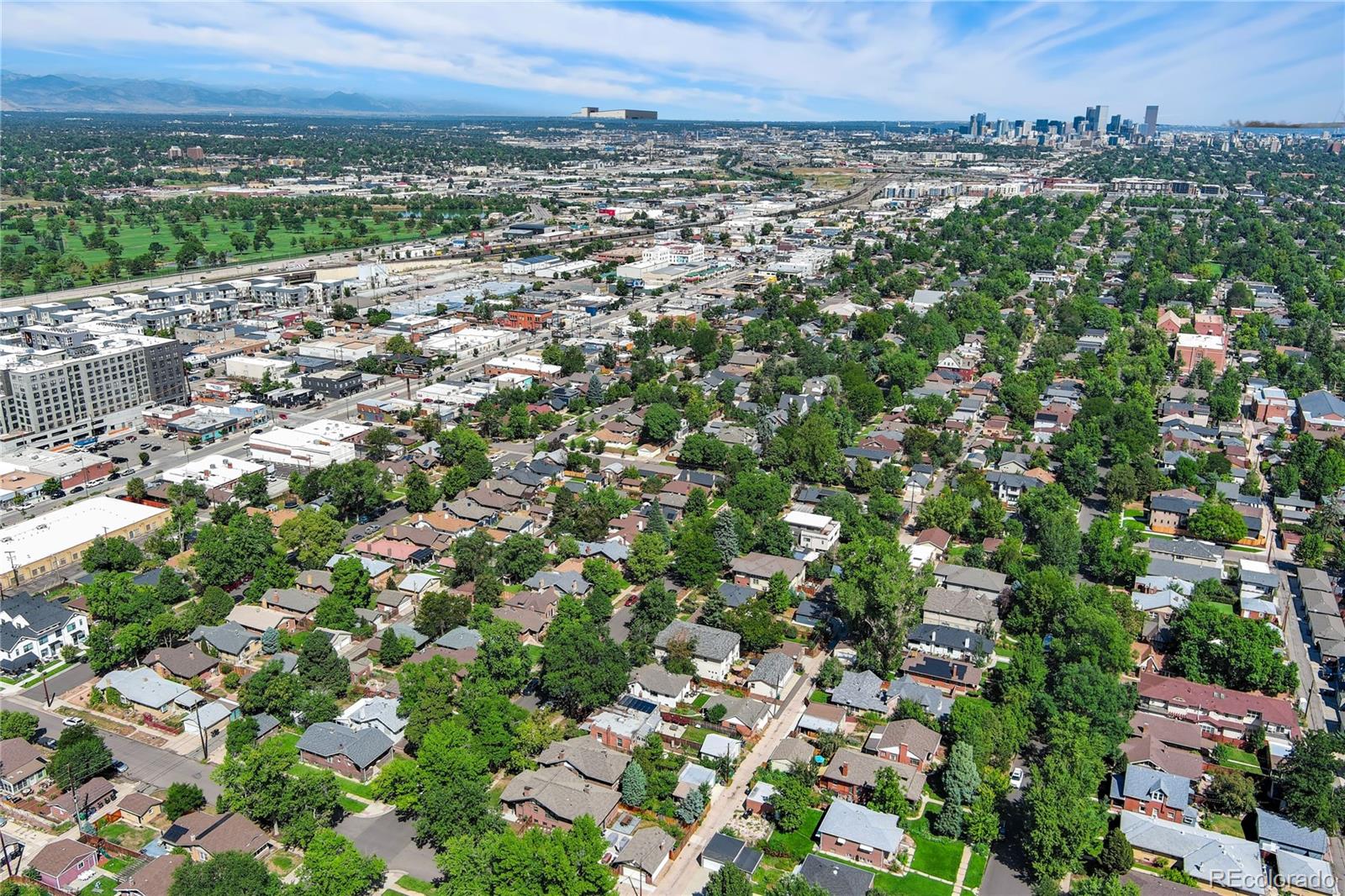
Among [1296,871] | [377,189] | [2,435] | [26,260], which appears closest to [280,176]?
[377,189]

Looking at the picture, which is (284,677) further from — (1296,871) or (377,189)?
(377,189)

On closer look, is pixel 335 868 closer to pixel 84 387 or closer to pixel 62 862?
pixel 62 862

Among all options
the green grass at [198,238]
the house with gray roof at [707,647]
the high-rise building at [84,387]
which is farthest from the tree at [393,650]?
the green grass at [198,238]

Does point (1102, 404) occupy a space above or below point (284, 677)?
above

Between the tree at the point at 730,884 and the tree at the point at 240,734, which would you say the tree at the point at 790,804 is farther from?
the tree at the point at 240,734

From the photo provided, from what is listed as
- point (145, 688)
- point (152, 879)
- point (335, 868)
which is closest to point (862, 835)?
point (335, 868)
